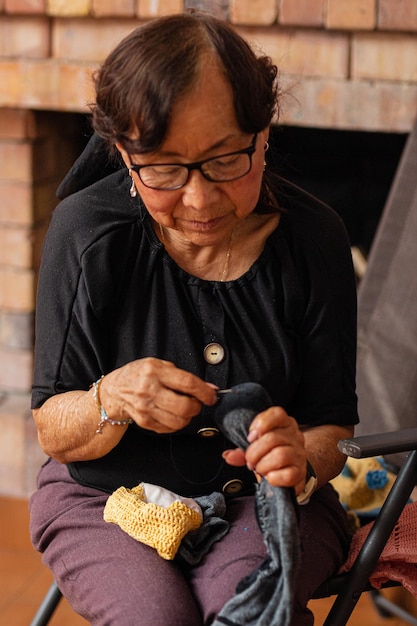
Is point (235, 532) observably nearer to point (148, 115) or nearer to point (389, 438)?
point (389, 438)

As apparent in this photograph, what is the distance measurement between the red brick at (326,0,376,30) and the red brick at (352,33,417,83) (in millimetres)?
40

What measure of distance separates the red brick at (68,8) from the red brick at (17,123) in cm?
27

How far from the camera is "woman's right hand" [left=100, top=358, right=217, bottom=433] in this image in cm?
114

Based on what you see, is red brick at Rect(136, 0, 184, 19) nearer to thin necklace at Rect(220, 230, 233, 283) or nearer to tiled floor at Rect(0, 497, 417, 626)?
thin necklace at Rect(220, 230, 233, 283)

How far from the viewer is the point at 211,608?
120 centimetres

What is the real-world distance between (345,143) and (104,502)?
4.78 feet

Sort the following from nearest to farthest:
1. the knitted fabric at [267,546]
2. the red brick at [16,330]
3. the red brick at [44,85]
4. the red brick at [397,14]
A: the knitted fabric at [267,546]
the red brick at [397,14]
the red brick at [44,85]
the red brick at [16,330]

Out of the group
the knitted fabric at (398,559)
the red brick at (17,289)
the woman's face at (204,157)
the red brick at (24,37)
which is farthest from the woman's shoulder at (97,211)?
the red brick at (17,289)

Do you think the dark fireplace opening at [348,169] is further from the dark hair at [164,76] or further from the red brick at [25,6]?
the dark hair at [164,76]

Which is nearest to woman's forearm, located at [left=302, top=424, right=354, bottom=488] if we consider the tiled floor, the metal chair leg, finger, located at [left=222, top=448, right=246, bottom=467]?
finger, located at [left=222, top=448, right=246, bottom=467]

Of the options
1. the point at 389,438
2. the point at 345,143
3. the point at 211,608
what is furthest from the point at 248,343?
the point at 345,143

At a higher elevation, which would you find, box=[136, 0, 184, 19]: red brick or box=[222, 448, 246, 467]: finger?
box=[136, 0, 184, 19]: red brick

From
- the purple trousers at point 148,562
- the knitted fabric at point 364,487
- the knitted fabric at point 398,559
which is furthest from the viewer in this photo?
the knitted fabric at point 364,487

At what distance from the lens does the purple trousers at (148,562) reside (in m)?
1.20
